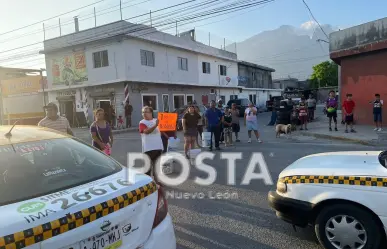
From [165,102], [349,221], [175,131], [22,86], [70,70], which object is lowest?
[349,221]

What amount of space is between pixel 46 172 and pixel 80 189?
0.43 meters

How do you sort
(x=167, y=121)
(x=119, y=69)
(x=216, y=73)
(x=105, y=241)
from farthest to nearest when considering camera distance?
(x=216, y=73), (x=119, y=69), (x=167, y=121), (x=105, y=241)

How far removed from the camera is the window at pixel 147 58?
69.7 ft

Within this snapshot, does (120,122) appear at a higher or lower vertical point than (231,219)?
higher

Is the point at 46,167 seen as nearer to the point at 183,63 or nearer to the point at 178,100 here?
the point at 178,100

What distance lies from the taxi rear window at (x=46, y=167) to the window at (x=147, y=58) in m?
19.1

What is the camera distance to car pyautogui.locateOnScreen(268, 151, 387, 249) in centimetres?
280

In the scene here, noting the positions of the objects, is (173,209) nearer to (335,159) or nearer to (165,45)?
(335,159)

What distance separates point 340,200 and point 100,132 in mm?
4262

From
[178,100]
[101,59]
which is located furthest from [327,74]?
[101,59]

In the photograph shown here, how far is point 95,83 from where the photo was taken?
20.9 metres

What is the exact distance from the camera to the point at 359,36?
1330 cm

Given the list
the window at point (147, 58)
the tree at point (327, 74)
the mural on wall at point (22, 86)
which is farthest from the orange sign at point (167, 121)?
the tree at point (327, 74)

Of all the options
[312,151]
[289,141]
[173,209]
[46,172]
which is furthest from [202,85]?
[46,172]
